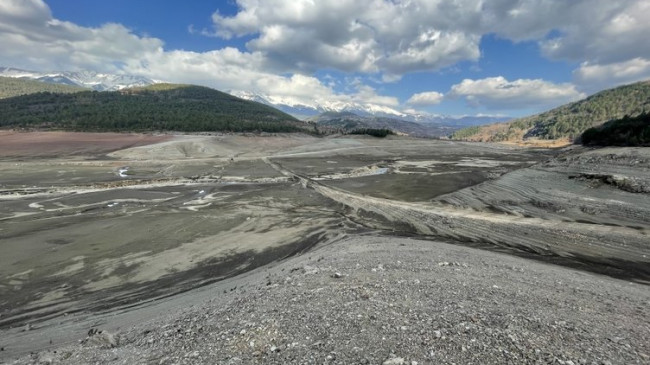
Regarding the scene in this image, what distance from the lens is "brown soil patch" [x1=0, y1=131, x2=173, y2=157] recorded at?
74694mm

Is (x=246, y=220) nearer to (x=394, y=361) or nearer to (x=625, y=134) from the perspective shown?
(x=394, y=361)

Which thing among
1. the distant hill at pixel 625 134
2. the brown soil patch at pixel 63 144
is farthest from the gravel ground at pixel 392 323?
the brown soil patch at pixel 63 144

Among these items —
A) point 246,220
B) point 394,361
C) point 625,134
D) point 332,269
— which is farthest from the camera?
point 625,134

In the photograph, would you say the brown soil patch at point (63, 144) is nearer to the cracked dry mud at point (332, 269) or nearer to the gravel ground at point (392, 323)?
the cracked dry mud at point (332, 269)

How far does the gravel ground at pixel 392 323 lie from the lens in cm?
809

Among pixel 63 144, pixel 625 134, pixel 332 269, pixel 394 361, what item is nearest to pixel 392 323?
pixel 394 361

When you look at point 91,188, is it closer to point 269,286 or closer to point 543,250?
point 269,286

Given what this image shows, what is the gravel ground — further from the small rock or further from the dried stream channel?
the dried stream channel

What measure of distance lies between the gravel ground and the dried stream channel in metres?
4.55

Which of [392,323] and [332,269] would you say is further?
[332,269]

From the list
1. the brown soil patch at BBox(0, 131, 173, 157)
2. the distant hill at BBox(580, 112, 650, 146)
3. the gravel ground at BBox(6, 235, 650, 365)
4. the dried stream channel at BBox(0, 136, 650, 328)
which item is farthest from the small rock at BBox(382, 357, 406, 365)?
the brown soil patch at BBox(0, 131, 173, 157)

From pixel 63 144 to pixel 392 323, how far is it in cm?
9591

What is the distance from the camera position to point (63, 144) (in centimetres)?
8231

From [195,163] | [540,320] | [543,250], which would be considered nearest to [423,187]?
[543,250]
